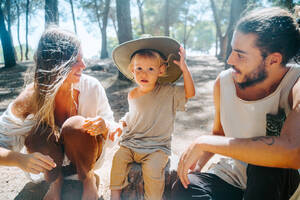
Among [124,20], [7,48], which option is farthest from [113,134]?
[7,48]

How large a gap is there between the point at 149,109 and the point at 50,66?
2.98 ft

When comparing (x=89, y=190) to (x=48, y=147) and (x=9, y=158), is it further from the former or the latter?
(x=9, y=158)

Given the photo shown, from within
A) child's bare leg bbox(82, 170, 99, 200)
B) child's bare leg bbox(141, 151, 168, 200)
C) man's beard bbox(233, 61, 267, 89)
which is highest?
man's beard bbox(233, 61, 267, 89)

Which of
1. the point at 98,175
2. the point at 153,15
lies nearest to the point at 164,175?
the point at 98,175

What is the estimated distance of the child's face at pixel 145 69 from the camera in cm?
190

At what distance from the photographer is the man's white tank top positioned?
4.63 ft

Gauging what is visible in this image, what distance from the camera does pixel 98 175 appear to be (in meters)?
2.34

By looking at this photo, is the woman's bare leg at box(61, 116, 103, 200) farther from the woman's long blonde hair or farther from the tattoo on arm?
the tattoo on arm

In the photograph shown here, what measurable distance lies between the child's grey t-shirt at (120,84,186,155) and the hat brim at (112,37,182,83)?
0.67 ft

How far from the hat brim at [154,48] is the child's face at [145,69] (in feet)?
0.42

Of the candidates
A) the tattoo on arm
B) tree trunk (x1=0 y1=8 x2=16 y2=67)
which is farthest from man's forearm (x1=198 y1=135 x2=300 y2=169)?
tree trunk (x1=0 y1=8 x2=16 y2=67)

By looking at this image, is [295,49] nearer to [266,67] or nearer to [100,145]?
[266,67]

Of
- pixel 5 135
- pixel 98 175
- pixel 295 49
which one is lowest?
pixel 98 175

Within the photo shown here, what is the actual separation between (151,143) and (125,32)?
4872mm
